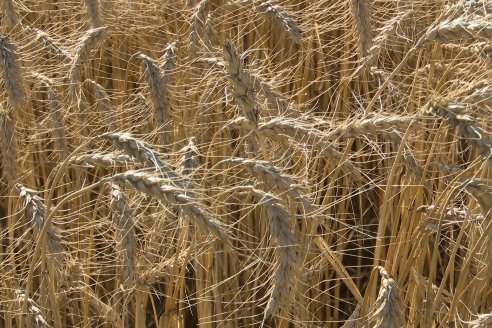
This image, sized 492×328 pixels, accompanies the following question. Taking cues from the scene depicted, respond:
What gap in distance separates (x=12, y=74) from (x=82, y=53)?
0.25m

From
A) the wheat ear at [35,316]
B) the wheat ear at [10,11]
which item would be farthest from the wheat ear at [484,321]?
the wheat ear at [10,11]

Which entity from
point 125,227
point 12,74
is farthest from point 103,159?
point 12,74

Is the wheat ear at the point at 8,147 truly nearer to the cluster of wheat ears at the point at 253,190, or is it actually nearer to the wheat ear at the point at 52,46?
the cluster of wheat ears at the point at 253,190

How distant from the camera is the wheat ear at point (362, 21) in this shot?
6.49 feet

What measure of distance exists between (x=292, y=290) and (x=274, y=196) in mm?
159

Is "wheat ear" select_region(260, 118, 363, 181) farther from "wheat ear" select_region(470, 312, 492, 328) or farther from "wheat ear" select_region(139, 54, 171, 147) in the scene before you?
"wheat ear" select_region(470, 312, 492, 328)

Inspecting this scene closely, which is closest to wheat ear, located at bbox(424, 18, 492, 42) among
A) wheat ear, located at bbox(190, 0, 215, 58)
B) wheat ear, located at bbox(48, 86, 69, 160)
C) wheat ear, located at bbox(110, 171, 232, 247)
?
wheat ear, located at bbox(110, 171, 232, 247)

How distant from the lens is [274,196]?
55.0 inches

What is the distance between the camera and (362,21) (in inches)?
77.8

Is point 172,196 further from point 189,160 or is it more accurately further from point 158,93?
point 158,93

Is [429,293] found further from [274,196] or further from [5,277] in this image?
[5,277]

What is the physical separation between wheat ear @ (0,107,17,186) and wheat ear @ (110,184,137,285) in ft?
1.08

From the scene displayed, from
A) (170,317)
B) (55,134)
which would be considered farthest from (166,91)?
(170,317)

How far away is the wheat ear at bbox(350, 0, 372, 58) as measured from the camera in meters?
1.98
